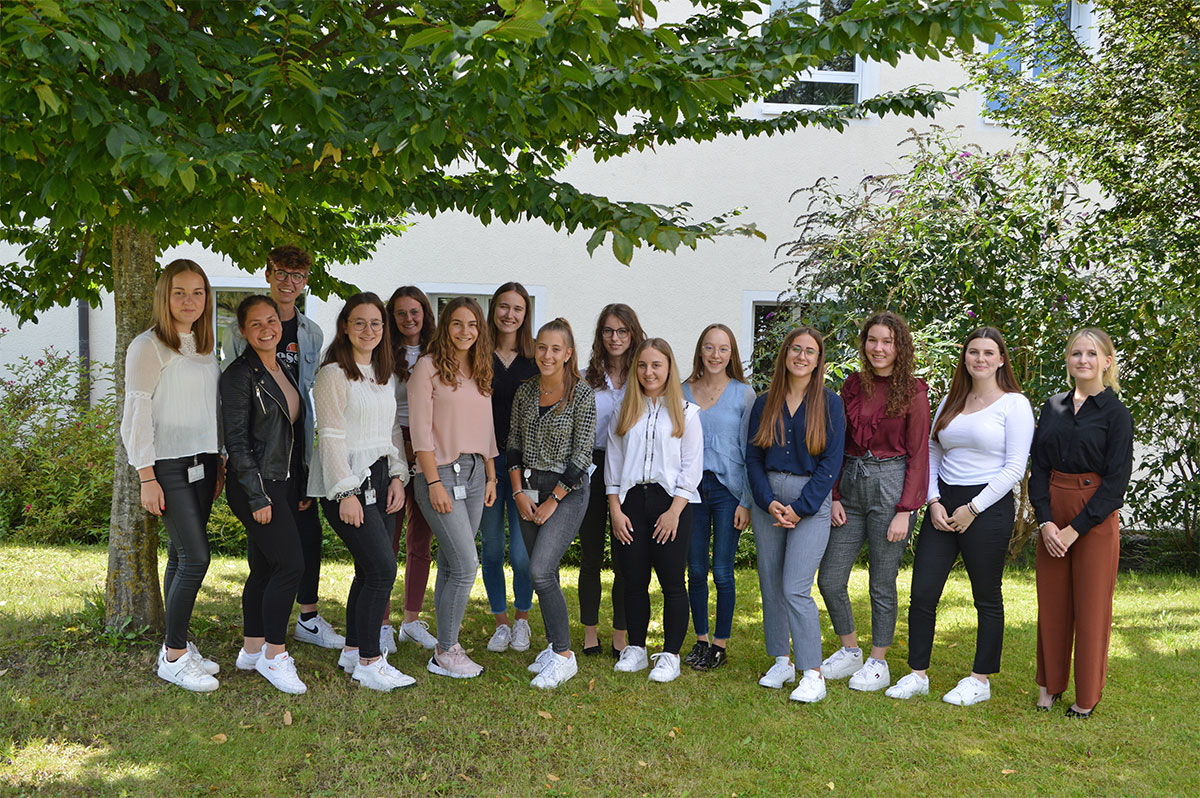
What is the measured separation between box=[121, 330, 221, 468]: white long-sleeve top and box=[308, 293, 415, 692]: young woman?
0.53 metres

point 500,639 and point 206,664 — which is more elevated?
point 206,664

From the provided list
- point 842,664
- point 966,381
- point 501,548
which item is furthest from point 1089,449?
point 501,548

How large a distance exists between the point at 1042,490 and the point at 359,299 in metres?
3.66

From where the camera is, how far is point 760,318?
10398mm

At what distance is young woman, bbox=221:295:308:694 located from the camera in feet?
14.3

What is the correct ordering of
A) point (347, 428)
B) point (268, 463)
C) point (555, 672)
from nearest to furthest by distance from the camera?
point (268, 463)
point (347, 428)
point (555, 672)

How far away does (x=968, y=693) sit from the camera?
4.88 m

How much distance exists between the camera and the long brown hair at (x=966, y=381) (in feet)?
15.8

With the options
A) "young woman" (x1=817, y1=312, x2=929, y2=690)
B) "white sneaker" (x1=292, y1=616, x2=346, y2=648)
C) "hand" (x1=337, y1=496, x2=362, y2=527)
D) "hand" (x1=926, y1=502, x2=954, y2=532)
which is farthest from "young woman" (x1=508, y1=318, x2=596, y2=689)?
"hand" (x1=926, y1=502, x2=954, y2=532)

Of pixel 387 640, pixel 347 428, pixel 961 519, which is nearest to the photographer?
pixel 347 428

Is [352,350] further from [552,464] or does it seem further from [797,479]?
[797,479]

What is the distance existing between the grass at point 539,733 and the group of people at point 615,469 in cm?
18

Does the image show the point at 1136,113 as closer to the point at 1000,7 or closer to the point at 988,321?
the point at 988,321

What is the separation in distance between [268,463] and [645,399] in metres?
1.98
